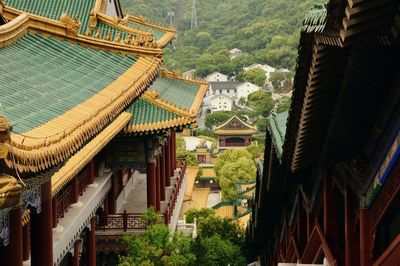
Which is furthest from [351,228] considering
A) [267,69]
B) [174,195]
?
[267,69]

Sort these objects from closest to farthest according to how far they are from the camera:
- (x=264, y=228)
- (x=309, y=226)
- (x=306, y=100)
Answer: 1. (x=306, y=100)
2. (x=309, y=226)
3. (x=264, y=228)

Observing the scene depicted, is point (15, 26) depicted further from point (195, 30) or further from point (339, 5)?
point (195, 30)

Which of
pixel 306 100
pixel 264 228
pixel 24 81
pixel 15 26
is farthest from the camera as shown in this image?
pixel 264 228

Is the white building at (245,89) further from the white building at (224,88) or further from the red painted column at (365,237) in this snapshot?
the red painted column at (365,237)

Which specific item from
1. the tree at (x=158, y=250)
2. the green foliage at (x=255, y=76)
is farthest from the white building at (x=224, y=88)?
the tree at (x=158, y=250)

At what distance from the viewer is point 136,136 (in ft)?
61.4

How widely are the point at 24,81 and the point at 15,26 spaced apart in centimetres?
214

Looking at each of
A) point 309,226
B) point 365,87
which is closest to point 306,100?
point 365,87

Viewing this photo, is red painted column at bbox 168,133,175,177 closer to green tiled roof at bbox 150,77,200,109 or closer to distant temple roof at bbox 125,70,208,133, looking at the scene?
green tiled roof at bbox 150,77,200,109

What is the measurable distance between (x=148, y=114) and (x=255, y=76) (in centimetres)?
10179

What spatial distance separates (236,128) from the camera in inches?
2980

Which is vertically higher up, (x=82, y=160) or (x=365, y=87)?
(x=365, y=87)

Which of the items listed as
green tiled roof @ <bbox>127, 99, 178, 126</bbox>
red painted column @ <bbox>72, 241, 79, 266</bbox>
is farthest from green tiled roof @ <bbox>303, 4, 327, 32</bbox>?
green tiled roof @ <bbox>127, 99, 178, 126</bbox>

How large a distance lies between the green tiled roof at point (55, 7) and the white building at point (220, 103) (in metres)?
82.2
